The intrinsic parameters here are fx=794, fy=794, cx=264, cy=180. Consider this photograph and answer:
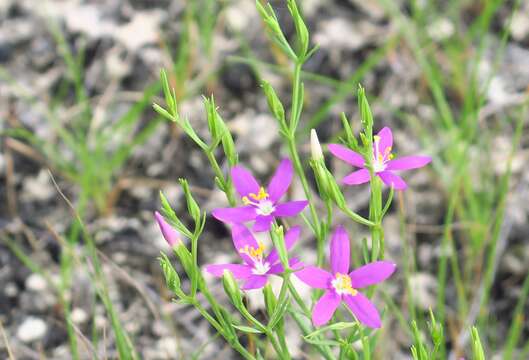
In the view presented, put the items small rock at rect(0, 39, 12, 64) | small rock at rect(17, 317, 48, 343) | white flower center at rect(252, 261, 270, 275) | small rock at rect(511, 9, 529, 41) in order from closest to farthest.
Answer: white flower center at rect(252, 261, 270, 275)
small rock at rect(17, 317, 48, 343)
small rock at rect(0, 39, 12, 64)
small rock at rect(511, 9, 529, 41)

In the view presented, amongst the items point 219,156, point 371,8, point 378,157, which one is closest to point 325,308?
point 378,157

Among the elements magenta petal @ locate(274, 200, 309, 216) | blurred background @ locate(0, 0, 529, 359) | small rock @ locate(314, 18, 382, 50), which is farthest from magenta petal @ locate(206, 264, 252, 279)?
small rock @ locate(314, 18, 382, 50)

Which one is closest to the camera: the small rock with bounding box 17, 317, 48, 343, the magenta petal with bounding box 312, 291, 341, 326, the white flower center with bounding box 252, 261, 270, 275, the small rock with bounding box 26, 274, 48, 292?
the magenta petal with bounding box 312, 291, 341, 326

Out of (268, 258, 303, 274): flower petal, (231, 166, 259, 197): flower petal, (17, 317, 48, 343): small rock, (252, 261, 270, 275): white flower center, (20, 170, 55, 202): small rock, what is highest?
(231, 166, 259, 197): flower petal

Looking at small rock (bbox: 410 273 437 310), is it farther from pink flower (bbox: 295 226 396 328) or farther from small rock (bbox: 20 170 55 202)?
small rock (bbox: 20 170 55 202)

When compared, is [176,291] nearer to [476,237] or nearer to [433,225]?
[476,237]

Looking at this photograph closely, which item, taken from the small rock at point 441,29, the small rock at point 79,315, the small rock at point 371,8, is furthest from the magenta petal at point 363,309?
the small rock at point 371,8

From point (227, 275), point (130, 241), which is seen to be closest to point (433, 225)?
point (130, 241)
